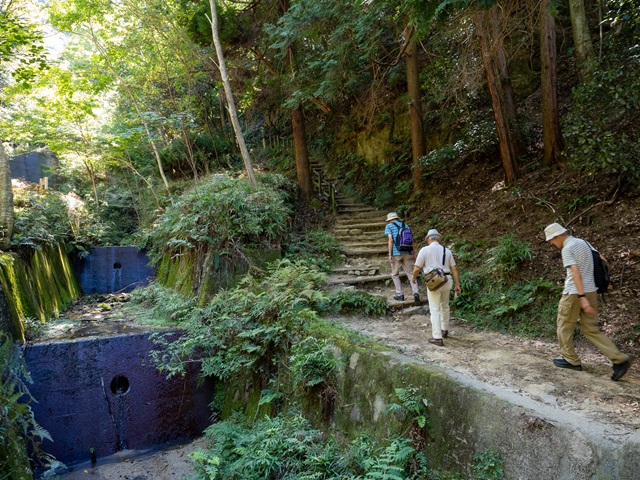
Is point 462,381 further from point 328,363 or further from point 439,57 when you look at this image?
point 439,57

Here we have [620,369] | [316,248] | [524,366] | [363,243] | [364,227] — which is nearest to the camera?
[620,369]

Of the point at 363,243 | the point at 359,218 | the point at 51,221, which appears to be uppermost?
the point at 51,221

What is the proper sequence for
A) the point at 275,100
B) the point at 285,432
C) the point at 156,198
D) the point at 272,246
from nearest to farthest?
the point at 285,432 → the point at 272,246 → the point at 156,198 → the point at 275,100

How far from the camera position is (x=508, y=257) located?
723cm

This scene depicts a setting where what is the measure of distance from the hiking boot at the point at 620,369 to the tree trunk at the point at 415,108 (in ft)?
26.5

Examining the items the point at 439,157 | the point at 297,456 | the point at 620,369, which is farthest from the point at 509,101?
the point at 297,456

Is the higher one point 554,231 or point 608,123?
point 608,123

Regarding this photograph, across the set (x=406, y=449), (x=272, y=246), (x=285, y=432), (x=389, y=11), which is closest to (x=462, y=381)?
(x=406, y=449)

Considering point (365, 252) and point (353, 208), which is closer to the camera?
point (365, 252)

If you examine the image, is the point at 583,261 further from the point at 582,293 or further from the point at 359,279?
the point at 359,279

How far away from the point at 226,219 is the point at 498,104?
22.7 feet

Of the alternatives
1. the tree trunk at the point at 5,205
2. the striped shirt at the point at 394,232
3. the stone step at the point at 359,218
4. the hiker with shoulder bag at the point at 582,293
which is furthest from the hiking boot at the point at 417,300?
the tree trunk at the point at 5,205

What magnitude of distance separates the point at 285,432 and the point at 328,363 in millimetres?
1033

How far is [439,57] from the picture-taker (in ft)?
34.3
